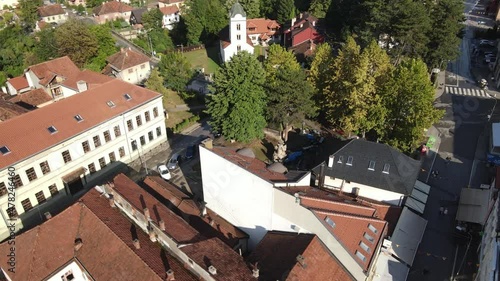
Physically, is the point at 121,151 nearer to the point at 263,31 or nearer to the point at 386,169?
the point at 386,169

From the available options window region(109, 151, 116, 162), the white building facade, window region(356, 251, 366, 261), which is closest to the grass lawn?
the white building facade

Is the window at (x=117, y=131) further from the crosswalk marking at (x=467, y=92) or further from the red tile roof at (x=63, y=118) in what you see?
the crosswalk marking at (x=467, y=92)

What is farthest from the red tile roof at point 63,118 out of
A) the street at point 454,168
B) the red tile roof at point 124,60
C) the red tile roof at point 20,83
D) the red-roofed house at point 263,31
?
the red-roofed house at point 263,31

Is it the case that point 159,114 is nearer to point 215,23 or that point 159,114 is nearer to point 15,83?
point 15,83

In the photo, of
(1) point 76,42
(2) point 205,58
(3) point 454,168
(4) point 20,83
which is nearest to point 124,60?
(1) point 76,42

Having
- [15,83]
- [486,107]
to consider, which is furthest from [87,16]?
[486,107]

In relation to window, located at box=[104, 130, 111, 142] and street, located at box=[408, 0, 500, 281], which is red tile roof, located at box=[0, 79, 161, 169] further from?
street, located at box=[408, 0, 500, 281]
